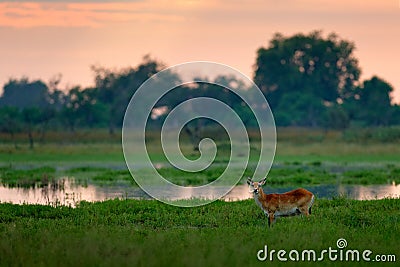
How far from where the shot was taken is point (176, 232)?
1434cm

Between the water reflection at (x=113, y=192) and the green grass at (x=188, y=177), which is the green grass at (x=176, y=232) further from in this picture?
the green grass at (x=188, y=177)

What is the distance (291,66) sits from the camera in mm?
85812

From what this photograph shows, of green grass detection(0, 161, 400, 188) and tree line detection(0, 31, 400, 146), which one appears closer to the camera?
green grass detection(0, 161, 400, 188)

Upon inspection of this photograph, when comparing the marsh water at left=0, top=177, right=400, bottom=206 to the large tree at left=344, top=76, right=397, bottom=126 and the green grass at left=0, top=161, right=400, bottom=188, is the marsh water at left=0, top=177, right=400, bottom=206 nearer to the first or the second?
the green grass at left=0, top=161, right=400, bottom=188

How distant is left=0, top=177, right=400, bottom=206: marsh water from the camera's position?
76.5 ft

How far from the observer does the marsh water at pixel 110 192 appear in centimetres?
2331

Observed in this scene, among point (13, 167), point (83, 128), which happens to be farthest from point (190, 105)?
point (13, 167)

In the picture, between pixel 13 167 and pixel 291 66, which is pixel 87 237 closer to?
pixel 13 167

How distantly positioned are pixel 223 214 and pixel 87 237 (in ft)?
16.0

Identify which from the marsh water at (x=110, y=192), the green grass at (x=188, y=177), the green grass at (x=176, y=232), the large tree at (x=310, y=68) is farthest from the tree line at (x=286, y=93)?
Result: the green grass at (x=176, y=232)

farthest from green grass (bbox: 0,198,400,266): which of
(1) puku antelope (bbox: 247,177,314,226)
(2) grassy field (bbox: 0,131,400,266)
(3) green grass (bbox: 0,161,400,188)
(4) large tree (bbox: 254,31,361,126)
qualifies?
(4) large tree (bbox: 254,31,361,126)

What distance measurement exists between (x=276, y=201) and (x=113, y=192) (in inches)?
424

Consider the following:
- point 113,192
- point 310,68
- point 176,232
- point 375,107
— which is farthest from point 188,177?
point 310,68

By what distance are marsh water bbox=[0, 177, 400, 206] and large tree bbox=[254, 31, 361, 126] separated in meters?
57.4
